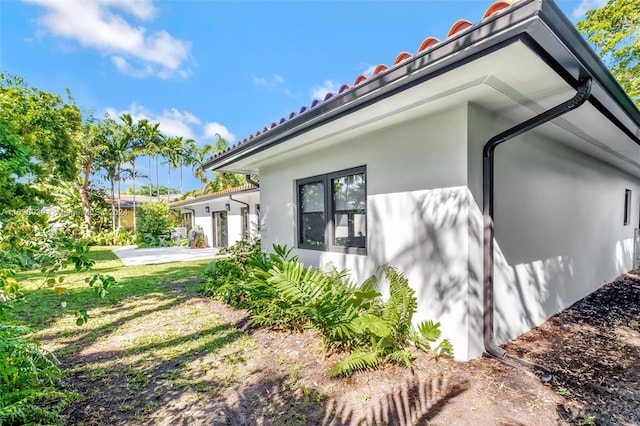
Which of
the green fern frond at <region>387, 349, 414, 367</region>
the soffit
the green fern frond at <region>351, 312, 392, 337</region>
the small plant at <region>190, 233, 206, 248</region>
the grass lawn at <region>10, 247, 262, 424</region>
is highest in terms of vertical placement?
the soffit

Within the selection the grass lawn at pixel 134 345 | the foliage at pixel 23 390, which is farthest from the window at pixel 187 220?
the foliage at pixel 23 390

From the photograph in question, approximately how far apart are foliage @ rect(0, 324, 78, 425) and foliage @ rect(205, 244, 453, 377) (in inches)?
81.1

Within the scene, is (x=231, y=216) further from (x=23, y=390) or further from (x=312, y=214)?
(x=23, y=390)

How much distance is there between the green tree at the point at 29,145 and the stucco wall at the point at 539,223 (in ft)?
18.9

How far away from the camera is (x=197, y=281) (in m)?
7.68

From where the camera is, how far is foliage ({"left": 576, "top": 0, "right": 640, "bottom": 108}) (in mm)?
10625

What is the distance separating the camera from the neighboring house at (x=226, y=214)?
41.7 feet

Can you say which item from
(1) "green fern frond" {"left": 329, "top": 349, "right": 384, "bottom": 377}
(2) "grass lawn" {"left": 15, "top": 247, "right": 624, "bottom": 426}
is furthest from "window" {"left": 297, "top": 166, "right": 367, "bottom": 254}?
(1) "green fern frond" {"left": 329, "top": 349, "right": 384, "bottom": 377}

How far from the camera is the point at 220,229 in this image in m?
16.7

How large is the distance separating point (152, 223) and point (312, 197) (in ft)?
57.6

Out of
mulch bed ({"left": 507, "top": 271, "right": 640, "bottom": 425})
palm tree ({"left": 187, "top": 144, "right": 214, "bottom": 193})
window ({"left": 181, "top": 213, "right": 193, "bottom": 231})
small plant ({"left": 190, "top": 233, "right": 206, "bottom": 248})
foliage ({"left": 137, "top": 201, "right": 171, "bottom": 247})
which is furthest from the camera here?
palm tree ({"left": 187, "top": 144, "right": 214, "bottom": 193})

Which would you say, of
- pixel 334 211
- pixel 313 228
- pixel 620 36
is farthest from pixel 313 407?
pixel 620 36

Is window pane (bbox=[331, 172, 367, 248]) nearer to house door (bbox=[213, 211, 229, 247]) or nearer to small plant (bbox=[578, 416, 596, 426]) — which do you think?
small plant (bbox=[578, 416, 596, 426])

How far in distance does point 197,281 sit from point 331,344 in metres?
5.45
